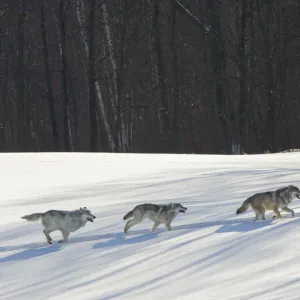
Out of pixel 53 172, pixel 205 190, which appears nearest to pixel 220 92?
pixel 53 172

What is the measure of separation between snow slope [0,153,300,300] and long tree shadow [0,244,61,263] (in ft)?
0.04

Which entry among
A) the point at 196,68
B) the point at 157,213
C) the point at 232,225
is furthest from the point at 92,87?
the point at 232,225

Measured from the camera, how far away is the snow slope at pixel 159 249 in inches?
218

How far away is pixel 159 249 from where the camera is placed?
22.3 ft

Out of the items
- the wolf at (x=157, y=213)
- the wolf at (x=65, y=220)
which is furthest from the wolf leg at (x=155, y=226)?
the wolf at (x=65, y=220)

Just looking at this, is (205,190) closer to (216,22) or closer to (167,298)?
(167,298)

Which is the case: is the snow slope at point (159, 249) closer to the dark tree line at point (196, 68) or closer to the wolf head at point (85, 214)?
the wolf head at point (85, 214)

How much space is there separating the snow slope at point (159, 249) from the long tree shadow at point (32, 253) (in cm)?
1

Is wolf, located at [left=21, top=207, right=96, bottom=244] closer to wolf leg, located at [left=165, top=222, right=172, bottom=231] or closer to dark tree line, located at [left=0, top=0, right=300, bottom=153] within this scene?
wolf leg, located at [left=165, top=222, right=172, bottom=231]

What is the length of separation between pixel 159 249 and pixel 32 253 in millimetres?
1544

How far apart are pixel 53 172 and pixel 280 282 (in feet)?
35.0

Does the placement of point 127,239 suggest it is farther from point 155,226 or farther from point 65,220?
point 65,220

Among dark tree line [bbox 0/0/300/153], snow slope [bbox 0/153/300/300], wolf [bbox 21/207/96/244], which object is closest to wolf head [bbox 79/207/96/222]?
wolf [bbox 21/207/96/244]

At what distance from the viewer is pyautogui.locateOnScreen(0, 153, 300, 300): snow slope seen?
5.54m
